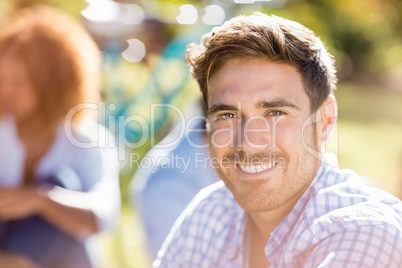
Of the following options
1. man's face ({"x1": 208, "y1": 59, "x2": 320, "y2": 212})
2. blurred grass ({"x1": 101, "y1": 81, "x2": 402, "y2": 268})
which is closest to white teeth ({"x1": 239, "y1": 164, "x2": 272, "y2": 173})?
man's face ({"x1": 208, "y1": 59, "x2": 320, "y2": 212})

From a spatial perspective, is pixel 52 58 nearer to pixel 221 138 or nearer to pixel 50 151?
pixel 50 151

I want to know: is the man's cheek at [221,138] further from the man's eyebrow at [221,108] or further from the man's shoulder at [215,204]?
the man's shoulder at [215,204]

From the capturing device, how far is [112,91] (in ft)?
21.5

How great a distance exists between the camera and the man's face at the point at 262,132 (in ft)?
5.29

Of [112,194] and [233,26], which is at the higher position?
[233,26]

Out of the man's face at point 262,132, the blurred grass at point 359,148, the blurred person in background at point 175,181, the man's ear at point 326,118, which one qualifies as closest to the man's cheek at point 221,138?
the man's face at point 262,132

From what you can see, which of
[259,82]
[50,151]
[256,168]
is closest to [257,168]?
[256,168]

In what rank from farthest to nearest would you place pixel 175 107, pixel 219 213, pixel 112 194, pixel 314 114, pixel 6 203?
pixel 175 107, pixel 112 194, pixel 6 203, pixel 219 213, pixel 314 114

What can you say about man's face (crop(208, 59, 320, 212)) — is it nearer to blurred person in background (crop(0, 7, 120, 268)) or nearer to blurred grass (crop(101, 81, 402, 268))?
blurred person in background (crop(0, 7, 120, 268))

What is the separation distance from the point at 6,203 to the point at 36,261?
0.99 ft

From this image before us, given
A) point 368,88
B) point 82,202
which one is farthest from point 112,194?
point 368,88

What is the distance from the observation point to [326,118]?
1.79 m

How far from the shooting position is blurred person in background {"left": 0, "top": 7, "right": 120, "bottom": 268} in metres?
2.69

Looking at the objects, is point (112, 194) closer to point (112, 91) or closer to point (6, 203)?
point (6, 203)
